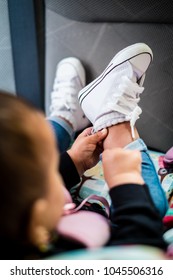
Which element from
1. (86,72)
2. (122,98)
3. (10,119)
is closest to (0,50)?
(86,72)

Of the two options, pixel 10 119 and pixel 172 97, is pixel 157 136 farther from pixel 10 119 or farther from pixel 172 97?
pixel 10 119

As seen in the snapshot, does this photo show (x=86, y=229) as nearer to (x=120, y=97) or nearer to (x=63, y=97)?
(x=120, y=97)

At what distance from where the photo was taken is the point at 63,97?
0.74m

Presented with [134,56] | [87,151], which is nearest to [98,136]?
[87,151]

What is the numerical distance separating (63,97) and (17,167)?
446mm

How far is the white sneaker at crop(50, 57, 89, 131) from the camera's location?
2.33 ft

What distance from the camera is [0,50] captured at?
71 centimetres

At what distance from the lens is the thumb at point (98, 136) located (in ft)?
1.88

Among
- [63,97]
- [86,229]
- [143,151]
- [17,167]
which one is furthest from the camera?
[63,97]

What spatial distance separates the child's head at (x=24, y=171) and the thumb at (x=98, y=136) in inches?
8.8

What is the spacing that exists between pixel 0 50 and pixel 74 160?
0.30m

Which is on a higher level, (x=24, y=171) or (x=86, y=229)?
(x=24, y=171)

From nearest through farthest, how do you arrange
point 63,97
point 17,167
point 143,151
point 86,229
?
point 17,167 < point 86,229 < point 143,151 < point 63,97

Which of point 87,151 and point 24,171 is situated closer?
point 24,171
